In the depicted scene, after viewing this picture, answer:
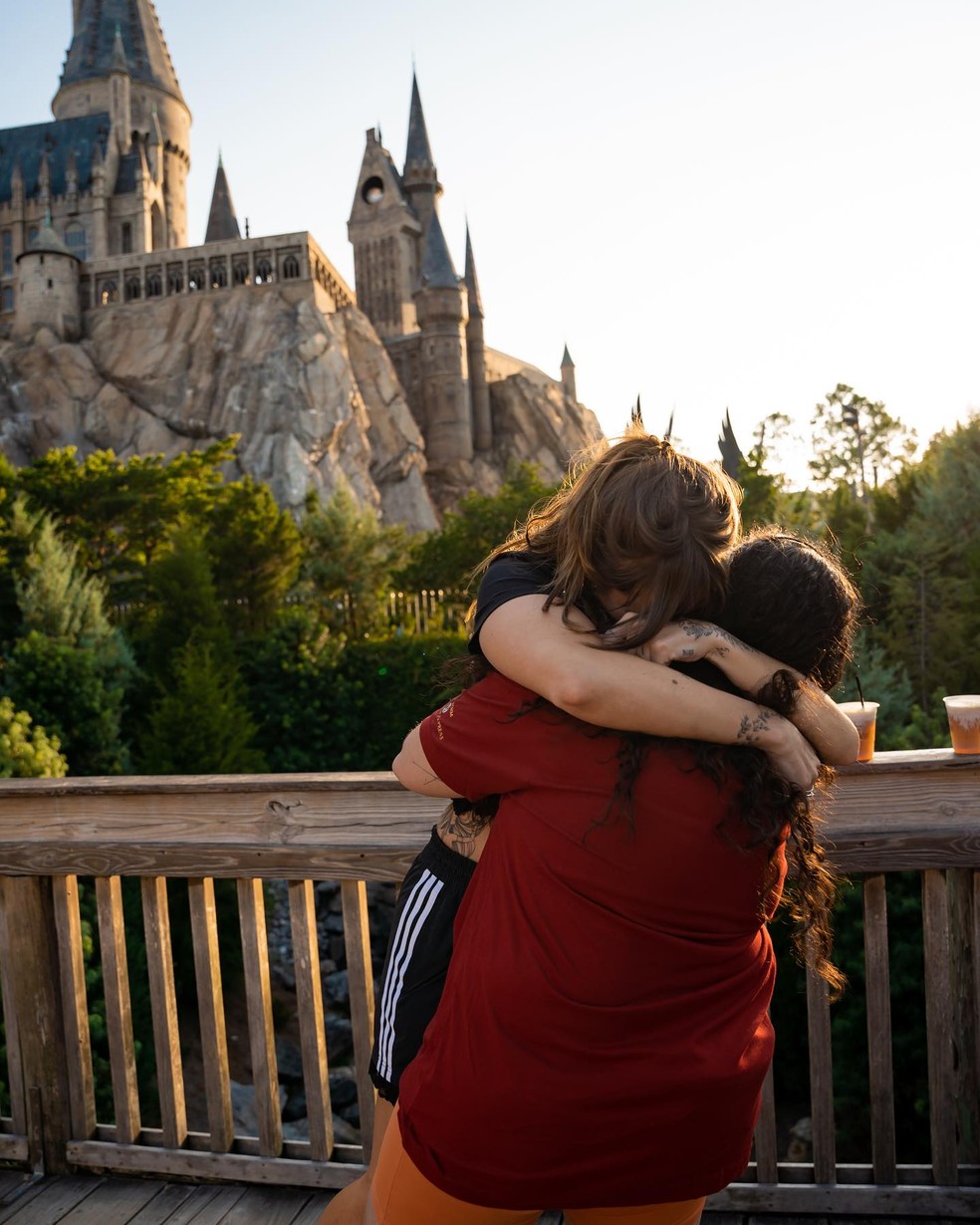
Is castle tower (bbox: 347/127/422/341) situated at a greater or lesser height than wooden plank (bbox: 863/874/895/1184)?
greater

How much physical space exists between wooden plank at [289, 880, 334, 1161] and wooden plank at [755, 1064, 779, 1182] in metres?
1.10

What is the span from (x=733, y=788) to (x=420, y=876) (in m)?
0.55

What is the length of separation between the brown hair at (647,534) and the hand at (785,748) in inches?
7.5

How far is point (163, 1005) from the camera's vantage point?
9.58 feet

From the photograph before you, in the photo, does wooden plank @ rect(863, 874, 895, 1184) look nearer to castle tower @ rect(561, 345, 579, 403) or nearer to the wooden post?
the wooden post

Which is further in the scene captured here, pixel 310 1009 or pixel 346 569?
pixel 346 569

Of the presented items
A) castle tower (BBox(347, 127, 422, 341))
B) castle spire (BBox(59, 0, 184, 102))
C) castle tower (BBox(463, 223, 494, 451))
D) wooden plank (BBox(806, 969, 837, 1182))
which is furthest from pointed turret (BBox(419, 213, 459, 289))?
wooden plank (BBox(806, 969, 837, 1182))

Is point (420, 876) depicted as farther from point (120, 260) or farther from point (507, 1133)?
point (120, 260)

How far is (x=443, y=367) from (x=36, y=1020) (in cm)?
5403

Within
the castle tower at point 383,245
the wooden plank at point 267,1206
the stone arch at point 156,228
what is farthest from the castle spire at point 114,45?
the wooden plank at point 267,1206

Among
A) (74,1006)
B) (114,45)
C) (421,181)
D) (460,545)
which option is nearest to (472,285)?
(421,181)

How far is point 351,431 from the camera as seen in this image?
49.0 m

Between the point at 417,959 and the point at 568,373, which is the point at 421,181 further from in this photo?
the point at 417,959

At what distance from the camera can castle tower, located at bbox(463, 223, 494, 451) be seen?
57.3 meters
